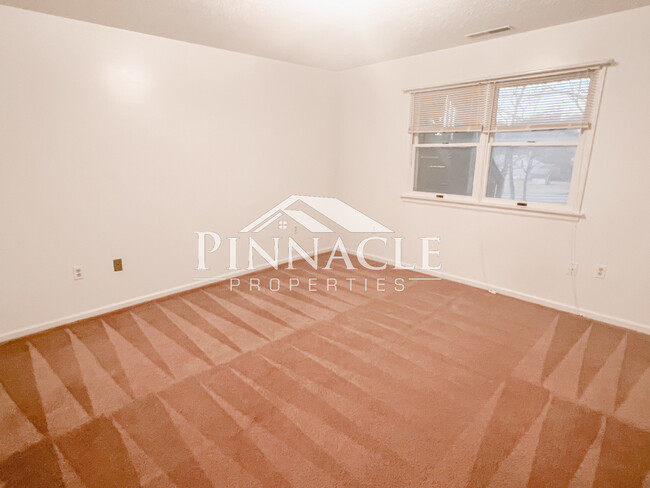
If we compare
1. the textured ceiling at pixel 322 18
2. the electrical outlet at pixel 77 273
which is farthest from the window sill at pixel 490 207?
the electrical outlet at pixel 77 273

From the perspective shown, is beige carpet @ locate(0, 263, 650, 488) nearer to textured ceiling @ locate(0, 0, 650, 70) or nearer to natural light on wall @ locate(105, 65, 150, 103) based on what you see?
natural light on wall @ locate(105, 65, 150, 103)

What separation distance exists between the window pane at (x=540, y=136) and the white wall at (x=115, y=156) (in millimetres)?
2425

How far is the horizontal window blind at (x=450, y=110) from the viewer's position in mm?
3404

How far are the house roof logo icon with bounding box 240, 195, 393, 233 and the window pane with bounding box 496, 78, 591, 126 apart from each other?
184 cm

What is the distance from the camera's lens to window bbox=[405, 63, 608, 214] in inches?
115

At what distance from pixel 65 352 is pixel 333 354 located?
6.25ft

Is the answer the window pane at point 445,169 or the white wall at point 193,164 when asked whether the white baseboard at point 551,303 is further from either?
the window pane at point 445,169

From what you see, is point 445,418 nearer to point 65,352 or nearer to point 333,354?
point 333,354

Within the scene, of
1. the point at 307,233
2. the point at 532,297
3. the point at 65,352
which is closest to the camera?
the point at 65,352

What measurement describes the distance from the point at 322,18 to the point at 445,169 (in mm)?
2071

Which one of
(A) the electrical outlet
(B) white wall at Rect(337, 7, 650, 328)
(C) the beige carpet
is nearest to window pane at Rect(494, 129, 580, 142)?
(B) white wall at Rect(337, 7, 650, 328)

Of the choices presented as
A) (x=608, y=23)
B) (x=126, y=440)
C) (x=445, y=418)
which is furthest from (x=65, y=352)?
(x=608, y=23)

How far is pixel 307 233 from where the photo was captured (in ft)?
15.6

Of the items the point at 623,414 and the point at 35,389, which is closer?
the point at 623,414
